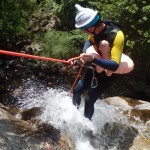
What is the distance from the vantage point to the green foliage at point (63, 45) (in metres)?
8.94

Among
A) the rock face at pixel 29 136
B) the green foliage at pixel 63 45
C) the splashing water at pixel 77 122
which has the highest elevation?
the rock face at pixel 29 136

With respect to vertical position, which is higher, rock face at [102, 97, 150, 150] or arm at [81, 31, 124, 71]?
arm at [81, 31, 124, 71]

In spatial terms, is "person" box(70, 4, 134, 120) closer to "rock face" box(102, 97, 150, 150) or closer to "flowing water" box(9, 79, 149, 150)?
"flowing water" box(9, 79, 149, 150)

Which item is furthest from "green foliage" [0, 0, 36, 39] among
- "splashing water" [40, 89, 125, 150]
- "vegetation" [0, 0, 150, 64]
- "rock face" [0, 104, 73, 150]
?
"rock face" [0, 104, 73, 150]

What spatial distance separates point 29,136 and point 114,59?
1634mm

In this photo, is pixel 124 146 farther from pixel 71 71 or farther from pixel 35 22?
pixel 35 22

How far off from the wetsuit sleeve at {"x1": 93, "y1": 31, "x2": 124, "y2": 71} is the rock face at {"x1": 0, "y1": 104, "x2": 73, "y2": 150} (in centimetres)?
139

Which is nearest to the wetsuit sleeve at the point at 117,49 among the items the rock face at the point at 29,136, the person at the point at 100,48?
the person at the point at 100,48

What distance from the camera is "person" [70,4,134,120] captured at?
3.60 m

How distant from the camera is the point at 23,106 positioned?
7539 mm

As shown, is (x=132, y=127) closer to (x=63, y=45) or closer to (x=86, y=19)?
(x=86, y=19)

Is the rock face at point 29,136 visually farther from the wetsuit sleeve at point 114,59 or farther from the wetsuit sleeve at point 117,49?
the wetsuit sleeve at point 117,49

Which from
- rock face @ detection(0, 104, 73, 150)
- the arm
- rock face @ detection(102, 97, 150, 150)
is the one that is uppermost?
the arm

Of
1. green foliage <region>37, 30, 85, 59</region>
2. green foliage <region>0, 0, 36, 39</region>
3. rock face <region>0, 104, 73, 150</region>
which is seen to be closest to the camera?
rock face <region>0, 104, 73, 150</region>
